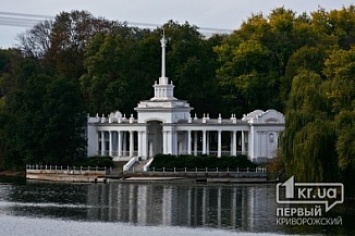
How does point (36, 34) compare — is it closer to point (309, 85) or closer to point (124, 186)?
point (124, 186)

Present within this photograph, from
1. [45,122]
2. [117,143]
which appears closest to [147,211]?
[45,122]

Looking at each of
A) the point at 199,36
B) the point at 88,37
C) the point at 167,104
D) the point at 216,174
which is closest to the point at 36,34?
the point at 88,37

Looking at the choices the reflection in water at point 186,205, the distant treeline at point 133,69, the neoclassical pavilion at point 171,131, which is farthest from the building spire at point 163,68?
the reflection in water at point 186,205

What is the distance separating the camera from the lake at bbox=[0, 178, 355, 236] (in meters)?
65.4

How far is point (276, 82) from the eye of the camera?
12300 centimetres

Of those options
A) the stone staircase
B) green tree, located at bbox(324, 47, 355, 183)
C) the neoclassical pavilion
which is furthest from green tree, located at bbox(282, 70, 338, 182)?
the neoclassical pavilion

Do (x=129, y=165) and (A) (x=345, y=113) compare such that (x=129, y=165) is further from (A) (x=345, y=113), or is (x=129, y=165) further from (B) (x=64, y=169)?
(A) (x=345, y=113)

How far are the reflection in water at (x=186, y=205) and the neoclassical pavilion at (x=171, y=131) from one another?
1615cm

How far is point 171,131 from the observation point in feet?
380

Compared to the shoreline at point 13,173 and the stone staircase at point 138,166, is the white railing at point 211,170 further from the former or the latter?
the shoreline at point 13,173

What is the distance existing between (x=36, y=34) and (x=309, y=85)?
6509cm

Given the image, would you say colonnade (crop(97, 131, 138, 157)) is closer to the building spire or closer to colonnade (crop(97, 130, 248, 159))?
colonnade (crop(97, 130, 248, 159))

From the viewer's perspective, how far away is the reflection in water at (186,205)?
7006 centimetres

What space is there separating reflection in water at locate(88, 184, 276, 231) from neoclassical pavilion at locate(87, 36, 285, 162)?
53.0 ft
